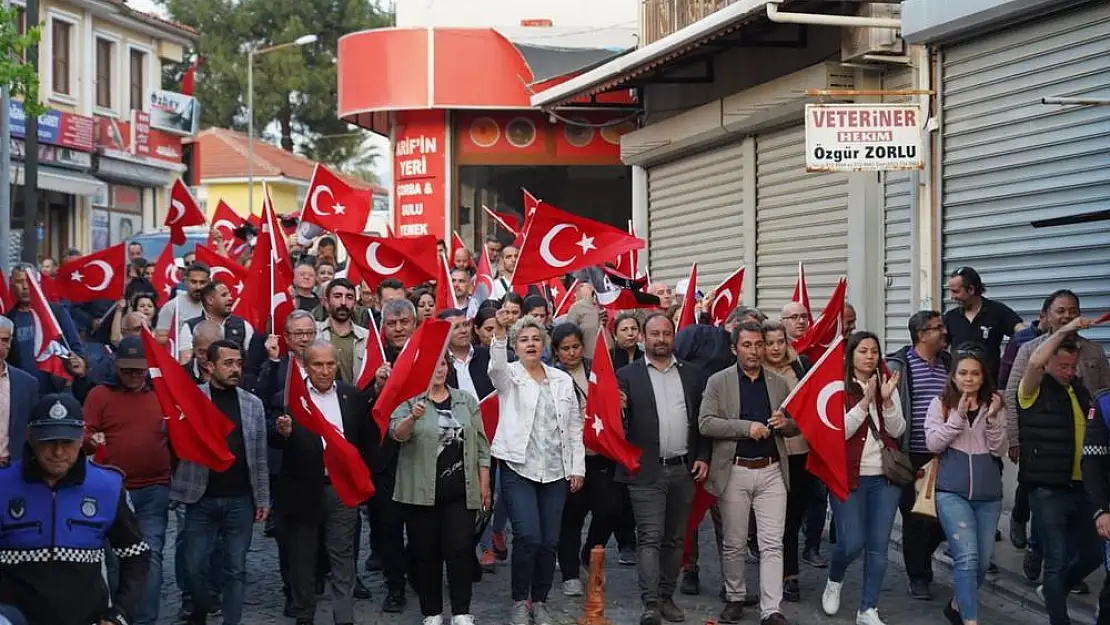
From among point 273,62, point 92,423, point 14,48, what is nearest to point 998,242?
point 92,423

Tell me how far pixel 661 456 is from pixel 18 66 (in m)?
12.6

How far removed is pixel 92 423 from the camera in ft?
30.6

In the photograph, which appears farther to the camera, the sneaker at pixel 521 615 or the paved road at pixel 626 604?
the paved road at pixel 626 604

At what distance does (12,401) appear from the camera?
934 centimetres

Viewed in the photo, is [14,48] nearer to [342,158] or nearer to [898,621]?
[898,621]

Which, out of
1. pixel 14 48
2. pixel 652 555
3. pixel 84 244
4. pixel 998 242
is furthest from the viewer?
pixel 84 244

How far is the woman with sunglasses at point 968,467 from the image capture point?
9625mm

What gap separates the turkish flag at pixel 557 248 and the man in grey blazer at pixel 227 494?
3.64 metres

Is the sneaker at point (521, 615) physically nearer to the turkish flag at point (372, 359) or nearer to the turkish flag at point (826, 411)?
the turkish flag at point (372, 359)

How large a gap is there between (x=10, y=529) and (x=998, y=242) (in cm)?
1031

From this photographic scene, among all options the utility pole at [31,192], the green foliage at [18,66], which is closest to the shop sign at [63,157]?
the utility pole at [31,192]

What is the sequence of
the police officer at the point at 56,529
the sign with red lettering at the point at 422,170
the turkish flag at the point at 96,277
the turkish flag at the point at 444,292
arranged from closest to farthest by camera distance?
1. the police officer at the point at 56,529
2. the turkish flag at the point at 444,292
3. the turkish flag at the point at 96,277
4. the sign with red lettering at the point at 422,170

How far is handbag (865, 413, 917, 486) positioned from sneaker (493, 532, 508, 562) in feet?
10.7

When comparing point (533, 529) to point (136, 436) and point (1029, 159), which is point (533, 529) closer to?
point (136, 436)
